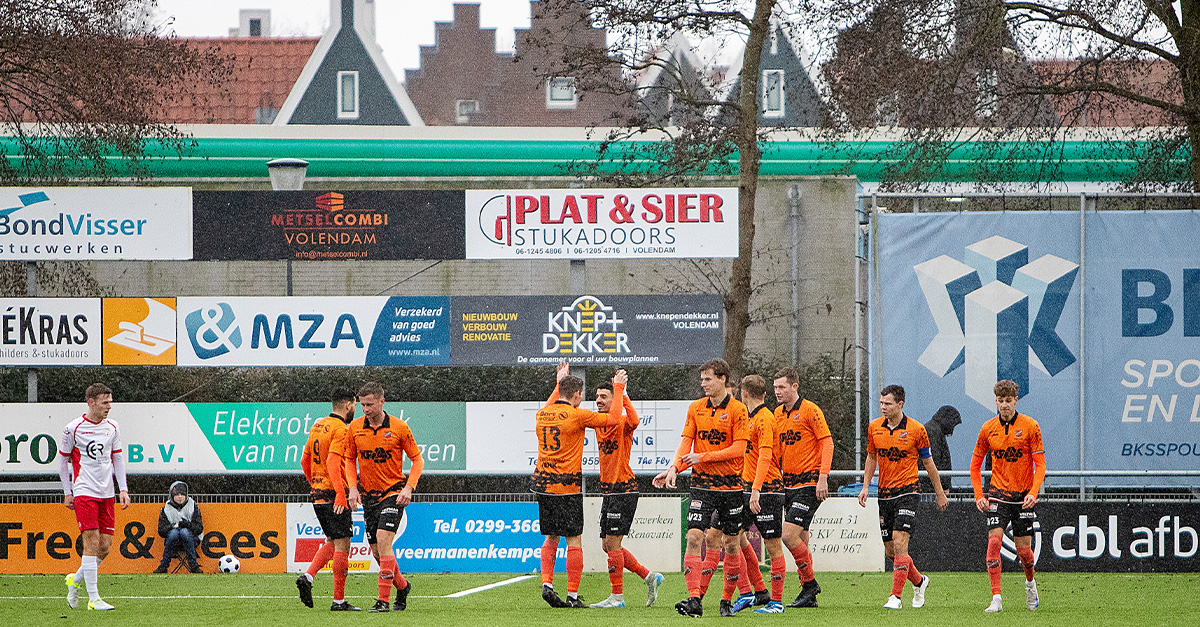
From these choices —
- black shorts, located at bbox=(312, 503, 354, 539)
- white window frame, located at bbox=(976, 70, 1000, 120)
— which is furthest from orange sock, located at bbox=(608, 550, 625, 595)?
white window frame, located at bbox=(976, 70, 1000, 120)

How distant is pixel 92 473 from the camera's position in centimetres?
1088

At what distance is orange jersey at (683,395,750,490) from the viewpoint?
9484 mm

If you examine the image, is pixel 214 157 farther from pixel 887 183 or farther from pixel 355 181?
pixel 887 183

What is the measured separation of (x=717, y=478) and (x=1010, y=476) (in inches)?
107

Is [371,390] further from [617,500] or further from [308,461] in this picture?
[617,500]

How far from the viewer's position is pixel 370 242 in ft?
47.1

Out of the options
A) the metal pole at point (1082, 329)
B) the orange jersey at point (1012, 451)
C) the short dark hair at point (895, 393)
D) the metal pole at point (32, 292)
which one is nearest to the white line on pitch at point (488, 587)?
the short dark hair at point (895, 393)

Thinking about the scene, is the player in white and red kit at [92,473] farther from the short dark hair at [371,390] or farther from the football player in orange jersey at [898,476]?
the football player in orange jersey at [898,476]

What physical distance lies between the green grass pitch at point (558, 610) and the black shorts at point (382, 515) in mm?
697

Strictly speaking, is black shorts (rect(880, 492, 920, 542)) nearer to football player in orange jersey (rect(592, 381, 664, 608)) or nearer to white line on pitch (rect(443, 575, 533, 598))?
football player in orange jersey (rect(592, 381, 664, 608))

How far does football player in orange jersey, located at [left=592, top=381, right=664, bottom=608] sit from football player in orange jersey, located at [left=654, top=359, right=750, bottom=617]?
3.31ft

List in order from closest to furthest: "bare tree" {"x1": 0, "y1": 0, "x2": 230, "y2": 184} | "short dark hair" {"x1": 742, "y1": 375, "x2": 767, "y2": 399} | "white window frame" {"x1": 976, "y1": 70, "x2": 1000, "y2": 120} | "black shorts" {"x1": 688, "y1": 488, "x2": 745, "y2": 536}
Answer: "black shorts" {"x1": 688, "y1": 488, "x2": 745, "y2": 536}, "short dark hair" {"x1": 742, "y1": 375, "x2": 767, "y2": 399}, "bare tree" {"x1": 0, "y1": 0, "x2": 230, "y2": 184}, "white window frame" {"x1": 976, "y1": 70, "x2": 1000, "y2": 120}

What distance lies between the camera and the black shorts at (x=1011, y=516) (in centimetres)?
1042

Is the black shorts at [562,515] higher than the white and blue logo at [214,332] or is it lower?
lower
